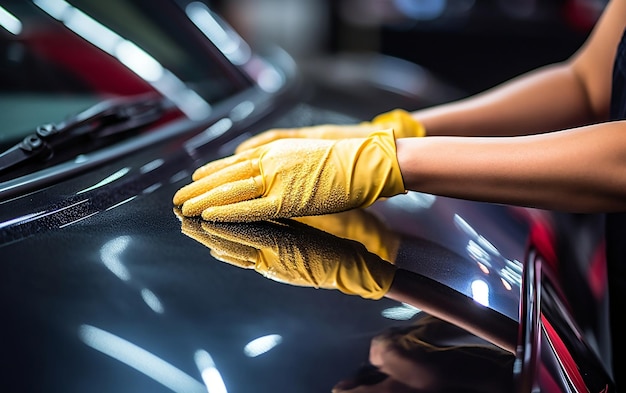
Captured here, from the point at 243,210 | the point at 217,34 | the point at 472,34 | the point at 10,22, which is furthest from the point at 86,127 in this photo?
the point at 472,34

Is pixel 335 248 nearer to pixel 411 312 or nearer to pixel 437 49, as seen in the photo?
pixel 411 312

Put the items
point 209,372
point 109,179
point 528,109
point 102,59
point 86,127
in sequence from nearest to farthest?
point 209,372, point 109,179, point 86,127, point 528,109, point 102,59

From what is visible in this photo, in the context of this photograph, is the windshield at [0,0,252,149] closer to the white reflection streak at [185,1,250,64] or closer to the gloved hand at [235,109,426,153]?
the white reflection streak at [185,1,250,64]

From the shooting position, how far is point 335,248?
1.13 meters

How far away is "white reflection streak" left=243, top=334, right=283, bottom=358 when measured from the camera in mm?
875

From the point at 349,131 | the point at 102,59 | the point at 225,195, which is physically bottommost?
the point at 225,195

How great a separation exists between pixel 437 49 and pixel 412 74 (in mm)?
2980

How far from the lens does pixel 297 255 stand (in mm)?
1093

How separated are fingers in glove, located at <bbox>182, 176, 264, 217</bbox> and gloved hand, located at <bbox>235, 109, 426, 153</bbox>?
0.21 metres

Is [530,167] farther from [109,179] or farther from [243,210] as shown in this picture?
[109,179]

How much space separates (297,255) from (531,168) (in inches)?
14.0

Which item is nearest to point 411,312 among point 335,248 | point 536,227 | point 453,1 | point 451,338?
point 451,338

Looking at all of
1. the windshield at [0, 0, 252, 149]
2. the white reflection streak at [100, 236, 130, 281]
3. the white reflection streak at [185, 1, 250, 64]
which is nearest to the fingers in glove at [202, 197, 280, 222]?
the white reflection streak at [100, 236, 130, 281]

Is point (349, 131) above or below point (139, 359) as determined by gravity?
above
